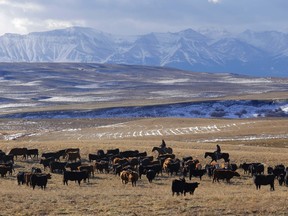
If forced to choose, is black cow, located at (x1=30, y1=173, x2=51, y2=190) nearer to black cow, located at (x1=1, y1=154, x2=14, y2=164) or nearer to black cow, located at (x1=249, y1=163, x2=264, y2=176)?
black cow, located at (x1=1, y1=154, x2=14, y2=164)

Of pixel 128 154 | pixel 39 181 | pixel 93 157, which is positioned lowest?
pixel 39 181

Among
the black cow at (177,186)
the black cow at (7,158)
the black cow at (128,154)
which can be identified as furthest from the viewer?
the black cow at (128,154)

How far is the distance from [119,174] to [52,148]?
13.7m

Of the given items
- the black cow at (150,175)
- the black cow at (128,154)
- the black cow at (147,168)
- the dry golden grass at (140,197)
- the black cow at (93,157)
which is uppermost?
the black cow at (128,154)

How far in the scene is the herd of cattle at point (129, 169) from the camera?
29.0 metres

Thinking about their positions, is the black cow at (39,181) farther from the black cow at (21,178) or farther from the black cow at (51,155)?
the black cow at (51,155)

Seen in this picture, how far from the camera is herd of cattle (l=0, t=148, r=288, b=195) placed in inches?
1142

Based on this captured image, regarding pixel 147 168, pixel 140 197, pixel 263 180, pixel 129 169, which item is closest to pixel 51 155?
pixel 129 169

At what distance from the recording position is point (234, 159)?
132 feet

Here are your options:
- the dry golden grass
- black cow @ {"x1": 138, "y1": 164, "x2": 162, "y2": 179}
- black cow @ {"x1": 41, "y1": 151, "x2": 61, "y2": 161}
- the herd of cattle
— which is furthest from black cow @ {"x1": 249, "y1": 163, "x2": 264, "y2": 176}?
black cow @ {"x1": 41, "y1": 151, "x2": 61, "y2": 161}

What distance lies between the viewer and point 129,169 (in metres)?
33.0

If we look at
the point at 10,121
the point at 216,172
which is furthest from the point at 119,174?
the point at 10,121

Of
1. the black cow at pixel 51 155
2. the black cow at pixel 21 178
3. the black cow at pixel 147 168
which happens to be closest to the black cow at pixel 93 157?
the black cow at pixel 51 155

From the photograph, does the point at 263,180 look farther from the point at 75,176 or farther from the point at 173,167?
the point at 75,176
